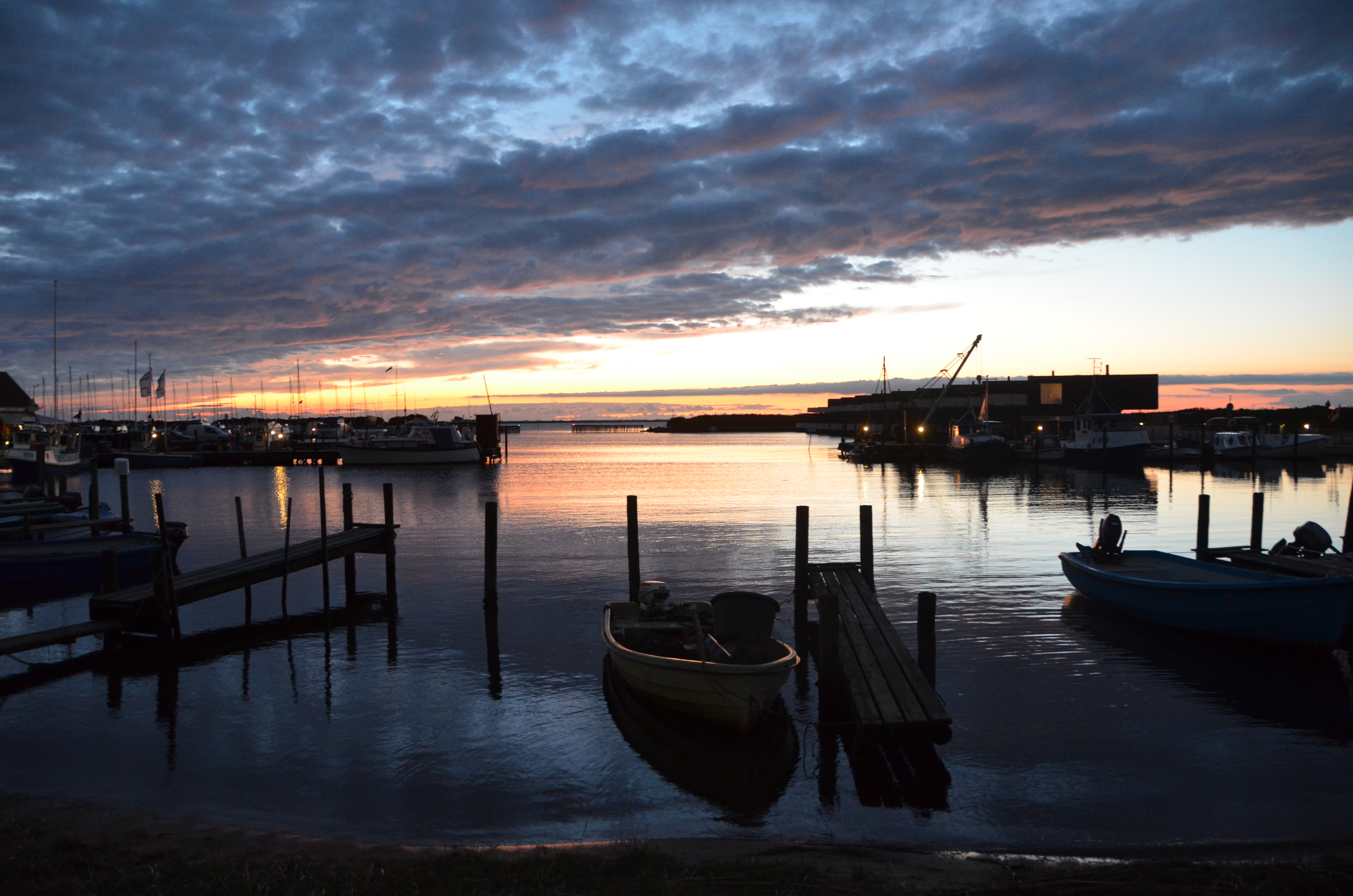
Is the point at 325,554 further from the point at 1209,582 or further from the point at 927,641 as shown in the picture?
the point at 1209,582

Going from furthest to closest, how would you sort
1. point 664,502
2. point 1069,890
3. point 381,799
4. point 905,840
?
1. point 664,502
2. point 381,799
3. point 905,840
4. point 1069,890

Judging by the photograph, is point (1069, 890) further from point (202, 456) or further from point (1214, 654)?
point (202, 456)

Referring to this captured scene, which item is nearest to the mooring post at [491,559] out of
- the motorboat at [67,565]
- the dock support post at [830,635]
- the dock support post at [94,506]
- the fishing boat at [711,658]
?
the fishing boat at [711,658]

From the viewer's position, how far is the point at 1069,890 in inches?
249

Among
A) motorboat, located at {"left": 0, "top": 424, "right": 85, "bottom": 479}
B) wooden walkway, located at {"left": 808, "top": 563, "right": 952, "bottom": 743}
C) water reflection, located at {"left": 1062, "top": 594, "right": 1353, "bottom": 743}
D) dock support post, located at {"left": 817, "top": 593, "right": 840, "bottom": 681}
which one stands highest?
motorboat, located at {"left": 0, "top": 424, "right": 85, "bottom": 479}

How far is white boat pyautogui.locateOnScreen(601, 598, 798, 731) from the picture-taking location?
10.2m

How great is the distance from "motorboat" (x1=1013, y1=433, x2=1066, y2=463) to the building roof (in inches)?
3207

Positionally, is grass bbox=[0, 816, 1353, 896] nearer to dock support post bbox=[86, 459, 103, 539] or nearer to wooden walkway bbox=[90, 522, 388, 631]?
wooden walkway bbox=[90, 522, 388, 631]

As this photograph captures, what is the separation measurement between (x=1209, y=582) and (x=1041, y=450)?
6034 centimetres

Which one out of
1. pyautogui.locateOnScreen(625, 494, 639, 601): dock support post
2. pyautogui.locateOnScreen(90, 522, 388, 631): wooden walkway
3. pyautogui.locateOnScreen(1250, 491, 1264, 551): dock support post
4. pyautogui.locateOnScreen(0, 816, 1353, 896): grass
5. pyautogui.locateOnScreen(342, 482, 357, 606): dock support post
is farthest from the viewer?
pyautogui.locateOnScreen(342, 482, 357, 606): dock support post

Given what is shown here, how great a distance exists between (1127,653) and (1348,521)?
8.00 metres

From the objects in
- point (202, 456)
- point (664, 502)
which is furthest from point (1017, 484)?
point (202, 456)

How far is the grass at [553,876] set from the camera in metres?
6.17

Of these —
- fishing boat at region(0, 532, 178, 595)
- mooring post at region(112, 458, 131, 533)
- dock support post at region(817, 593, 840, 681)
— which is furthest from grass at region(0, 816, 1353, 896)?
mooring post at region(112, 458, 131, 533)
